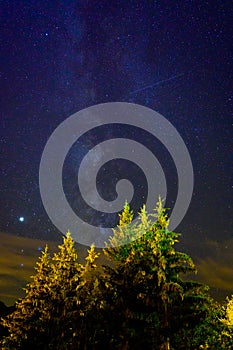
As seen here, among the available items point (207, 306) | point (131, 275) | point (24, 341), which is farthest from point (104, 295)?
point (24, 341)

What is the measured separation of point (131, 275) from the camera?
16141mm

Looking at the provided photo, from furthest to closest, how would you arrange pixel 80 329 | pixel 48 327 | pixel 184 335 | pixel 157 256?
pixel 48 327 → pixel 80 329 → pixel 157 256 → pixel 184 335

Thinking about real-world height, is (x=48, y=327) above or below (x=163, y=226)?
below

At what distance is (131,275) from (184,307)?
2.38 metres

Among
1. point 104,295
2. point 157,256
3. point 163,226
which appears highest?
point 163,226

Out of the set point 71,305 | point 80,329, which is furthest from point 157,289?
point 71,305

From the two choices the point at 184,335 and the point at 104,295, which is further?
the point at 104,295

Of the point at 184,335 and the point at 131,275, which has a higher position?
the point at 131,275

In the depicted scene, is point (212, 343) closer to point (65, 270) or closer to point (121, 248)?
point (121, 248)

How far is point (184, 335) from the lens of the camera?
48.8ft

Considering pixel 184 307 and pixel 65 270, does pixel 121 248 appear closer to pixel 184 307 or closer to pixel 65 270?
pixel 184 307

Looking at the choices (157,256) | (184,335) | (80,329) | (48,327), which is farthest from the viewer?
(48,327)

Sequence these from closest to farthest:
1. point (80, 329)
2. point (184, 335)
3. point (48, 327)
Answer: point (184, 335), point (80, 329), point (48, 327)

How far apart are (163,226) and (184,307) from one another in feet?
10.7
